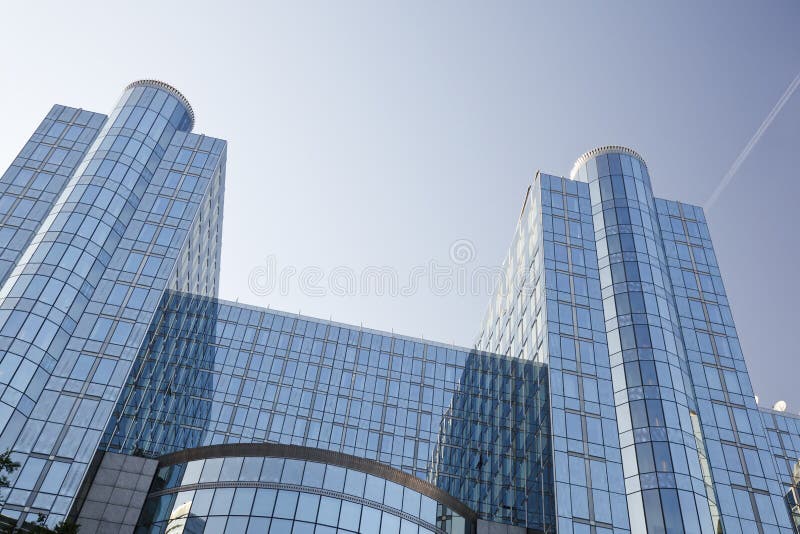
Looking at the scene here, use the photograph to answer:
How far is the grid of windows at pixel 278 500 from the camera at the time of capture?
45.8 m

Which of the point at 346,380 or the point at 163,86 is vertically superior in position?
the point at 163,86

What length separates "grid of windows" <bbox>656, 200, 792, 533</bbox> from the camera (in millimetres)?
55781

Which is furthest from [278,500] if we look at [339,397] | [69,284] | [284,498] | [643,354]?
[339,397]

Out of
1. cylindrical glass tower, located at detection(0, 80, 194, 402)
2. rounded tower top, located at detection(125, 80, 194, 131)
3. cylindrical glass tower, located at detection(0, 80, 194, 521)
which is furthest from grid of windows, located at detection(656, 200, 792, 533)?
rounded tower top, located at detection(125, 80, 194, 131)

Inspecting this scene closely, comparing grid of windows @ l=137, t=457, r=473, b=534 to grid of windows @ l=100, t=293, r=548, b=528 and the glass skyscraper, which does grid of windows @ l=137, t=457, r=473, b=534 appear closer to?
the glass skyscraper

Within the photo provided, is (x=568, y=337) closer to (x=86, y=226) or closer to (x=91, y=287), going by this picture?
(x=91, y=287)

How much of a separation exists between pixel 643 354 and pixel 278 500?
3435 cm

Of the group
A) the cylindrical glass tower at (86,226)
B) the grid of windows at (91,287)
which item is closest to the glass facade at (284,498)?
the grid of windows at (91,287)

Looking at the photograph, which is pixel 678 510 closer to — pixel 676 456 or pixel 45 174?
pixel 676 456

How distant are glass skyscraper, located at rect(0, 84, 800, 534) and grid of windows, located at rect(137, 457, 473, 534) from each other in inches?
5.7

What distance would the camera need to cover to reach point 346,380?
288ft

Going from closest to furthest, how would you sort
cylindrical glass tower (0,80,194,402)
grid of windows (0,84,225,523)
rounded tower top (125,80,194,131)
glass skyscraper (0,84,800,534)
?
1. glass skyscraper (0,84,800,534)
2. grid of windows (0,84,225,523)
3. cylindrical glass tower (0,80,194,402)
4. rounded tower top (125,80,194,131)

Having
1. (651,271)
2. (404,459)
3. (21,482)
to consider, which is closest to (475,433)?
(404,459)

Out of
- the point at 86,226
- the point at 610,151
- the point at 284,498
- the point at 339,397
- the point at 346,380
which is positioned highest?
the point at 610,151
